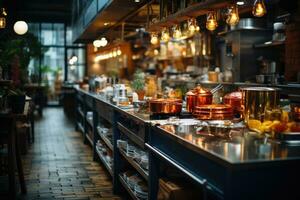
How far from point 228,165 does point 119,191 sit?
10.9ft

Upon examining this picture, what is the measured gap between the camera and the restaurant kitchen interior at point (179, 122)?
7.98 feet

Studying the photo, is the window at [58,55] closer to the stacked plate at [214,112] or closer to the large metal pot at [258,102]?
the stacked plate at [214,112]

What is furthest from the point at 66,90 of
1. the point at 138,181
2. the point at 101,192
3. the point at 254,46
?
the point at 138,181

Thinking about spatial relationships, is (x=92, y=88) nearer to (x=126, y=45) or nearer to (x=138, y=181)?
(x=138, y=181)

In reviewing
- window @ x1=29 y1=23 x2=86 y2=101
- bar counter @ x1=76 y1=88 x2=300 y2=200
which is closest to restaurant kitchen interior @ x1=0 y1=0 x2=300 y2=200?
bar counter @ x1=76 y1=88 x2=300 y2=200

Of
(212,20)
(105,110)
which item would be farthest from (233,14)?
(105,110)

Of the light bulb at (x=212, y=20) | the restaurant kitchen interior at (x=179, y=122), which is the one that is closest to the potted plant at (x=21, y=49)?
the restaurant kitchen interior at (x=179, y=122)

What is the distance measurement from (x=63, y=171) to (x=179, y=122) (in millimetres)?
3359

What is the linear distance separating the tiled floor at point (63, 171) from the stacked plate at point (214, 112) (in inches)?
78.2

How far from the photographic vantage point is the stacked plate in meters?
3.61

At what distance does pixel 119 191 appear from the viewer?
527cm

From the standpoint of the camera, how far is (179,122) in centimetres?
361

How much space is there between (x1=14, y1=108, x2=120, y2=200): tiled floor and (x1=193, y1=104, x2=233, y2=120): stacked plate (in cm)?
199

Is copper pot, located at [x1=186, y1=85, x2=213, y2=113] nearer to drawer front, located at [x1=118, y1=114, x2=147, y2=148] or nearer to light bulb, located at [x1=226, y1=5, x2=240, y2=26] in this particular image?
drawer front, located at [x1=118, y1=114, x2=147, y2=148]
